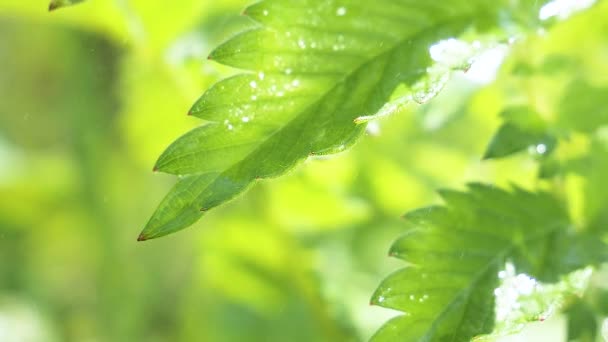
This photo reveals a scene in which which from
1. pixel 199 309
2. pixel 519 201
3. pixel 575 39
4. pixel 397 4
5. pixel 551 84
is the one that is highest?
pixel 575 39

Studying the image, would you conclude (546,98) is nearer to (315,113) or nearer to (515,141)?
(515,141)

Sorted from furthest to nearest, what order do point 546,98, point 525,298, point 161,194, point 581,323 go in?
1. point 161,194
2. point 546,98
3. point 581,323
4. point 525,298

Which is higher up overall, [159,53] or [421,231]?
[159,53]

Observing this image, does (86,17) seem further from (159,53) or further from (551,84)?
(551,84)

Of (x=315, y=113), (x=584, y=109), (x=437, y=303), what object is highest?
(x=584, y=109)

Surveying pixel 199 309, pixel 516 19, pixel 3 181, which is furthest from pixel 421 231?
pixel 3 181

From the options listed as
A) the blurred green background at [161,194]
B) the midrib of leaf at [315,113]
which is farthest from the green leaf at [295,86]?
the blurred green background at [161,194]

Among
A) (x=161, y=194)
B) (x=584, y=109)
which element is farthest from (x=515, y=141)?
(x=161, y=194)

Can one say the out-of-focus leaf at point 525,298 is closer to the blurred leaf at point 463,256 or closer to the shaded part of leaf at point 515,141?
the blurred leaf at point 463,256
